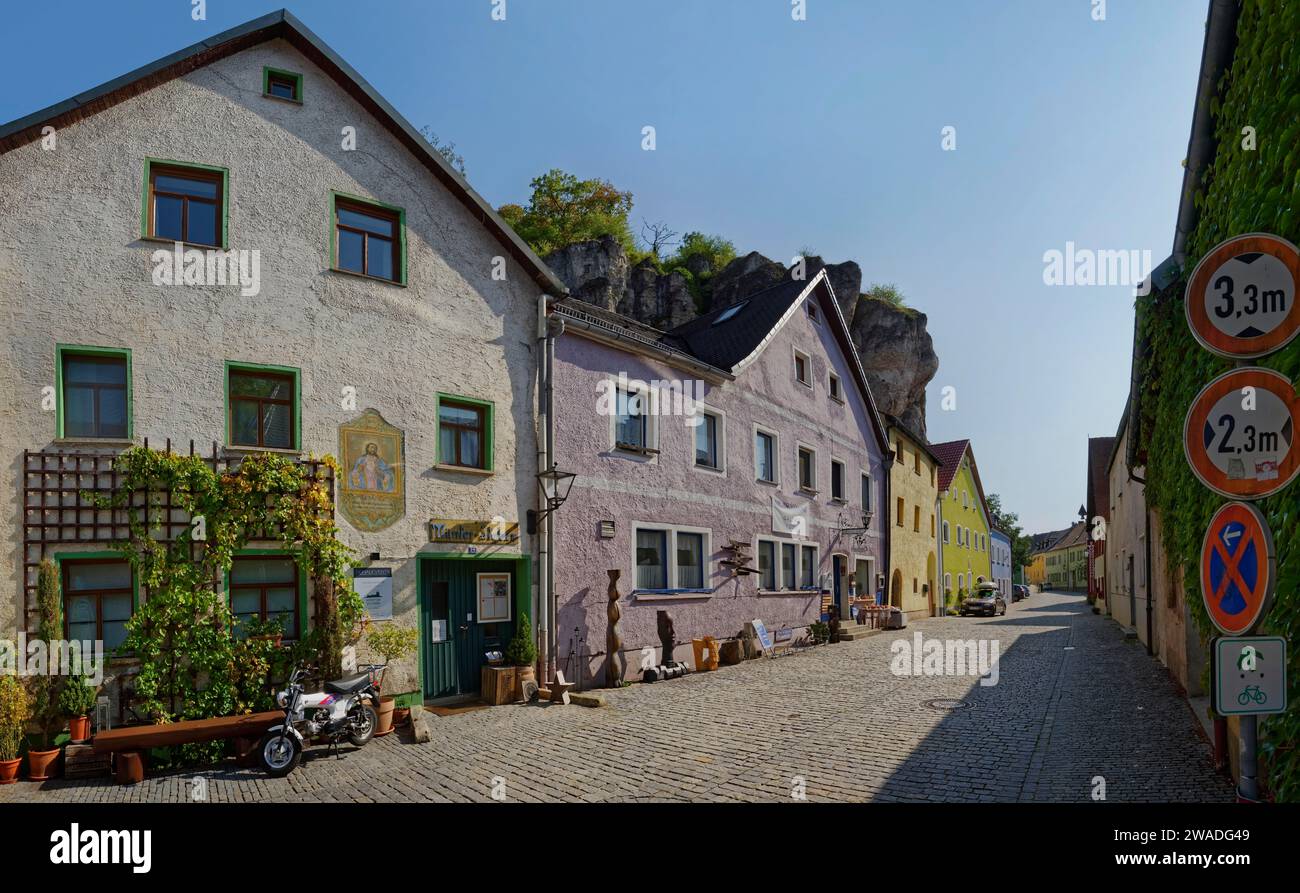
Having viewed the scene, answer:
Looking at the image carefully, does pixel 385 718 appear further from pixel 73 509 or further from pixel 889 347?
pixel 889 347

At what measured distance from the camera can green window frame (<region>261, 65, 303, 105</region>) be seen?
1119 centimetres

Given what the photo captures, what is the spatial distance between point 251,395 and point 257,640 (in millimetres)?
3181

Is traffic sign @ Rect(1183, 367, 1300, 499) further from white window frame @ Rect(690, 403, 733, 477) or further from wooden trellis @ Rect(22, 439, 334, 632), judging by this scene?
white window frame @ Rect(690, 403, 733, 477)

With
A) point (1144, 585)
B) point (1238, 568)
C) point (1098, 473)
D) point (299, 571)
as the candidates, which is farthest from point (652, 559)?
point (1098, 473)

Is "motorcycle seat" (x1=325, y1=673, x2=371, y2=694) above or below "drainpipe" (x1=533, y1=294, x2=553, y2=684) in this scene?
below

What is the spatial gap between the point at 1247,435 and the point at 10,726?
11.0 m

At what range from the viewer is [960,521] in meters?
43.2

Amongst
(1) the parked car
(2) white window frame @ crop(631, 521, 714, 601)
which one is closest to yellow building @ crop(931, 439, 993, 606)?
(1) the parked car

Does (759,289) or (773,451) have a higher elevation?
(759,289)

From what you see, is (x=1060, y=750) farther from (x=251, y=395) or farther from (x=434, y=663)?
(x=251, y=395)

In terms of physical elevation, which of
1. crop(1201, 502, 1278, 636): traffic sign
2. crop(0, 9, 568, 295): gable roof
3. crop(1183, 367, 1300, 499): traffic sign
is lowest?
crop(1201, 502, 1278, 636): traffic sign

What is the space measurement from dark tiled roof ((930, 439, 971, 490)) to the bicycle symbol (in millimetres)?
37110

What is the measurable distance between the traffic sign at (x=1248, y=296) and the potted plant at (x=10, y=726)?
10.9m
